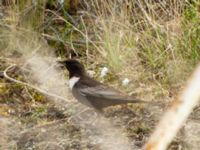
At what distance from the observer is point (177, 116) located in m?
0.42

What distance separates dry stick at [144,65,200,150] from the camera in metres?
0.41

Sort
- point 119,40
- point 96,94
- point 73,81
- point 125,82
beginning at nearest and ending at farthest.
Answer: point 96,94, point 73,81, point 125,82, point 119,40

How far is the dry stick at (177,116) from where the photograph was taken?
41cm

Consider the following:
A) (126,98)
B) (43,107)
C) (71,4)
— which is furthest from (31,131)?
(71,4)

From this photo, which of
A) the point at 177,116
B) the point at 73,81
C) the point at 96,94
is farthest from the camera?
the point at 73,81

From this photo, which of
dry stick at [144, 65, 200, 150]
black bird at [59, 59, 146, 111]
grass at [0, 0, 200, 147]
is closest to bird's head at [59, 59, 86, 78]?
black bird at [59, 59, 146, 111]

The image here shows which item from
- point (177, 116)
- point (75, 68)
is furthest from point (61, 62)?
point (177, 116)

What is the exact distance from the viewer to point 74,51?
506cm

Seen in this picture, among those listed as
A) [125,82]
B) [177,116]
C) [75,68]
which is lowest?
[125,82]

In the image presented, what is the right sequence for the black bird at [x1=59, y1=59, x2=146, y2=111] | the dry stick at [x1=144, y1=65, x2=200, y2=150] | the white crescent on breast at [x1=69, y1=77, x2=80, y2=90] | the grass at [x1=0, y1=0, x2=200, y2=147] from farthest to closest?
1. the grass at [x1=0, y1=0, x2=200, y2=147]
2. the white crescent on breast at [x1=69, y1=77, x2=80, y2=90]
3. the black bird at [x1=59, y1=59, x2=146, y2=111]
4. the dry stick at [x1=144, y1=65, x2=200, y2=150]

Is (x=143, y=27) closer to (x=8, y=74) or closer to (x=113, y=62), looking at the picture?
(x=113, y=62)

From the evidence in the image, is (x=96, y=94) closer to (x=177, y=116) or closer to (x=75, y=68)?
(x=75, y=68)

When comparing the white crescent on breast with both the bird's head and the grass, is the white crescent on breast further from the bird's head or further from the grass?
the grass

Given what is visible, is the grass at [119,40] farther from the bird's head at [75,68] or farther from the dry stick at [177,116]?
the dry stick at [177,116]
